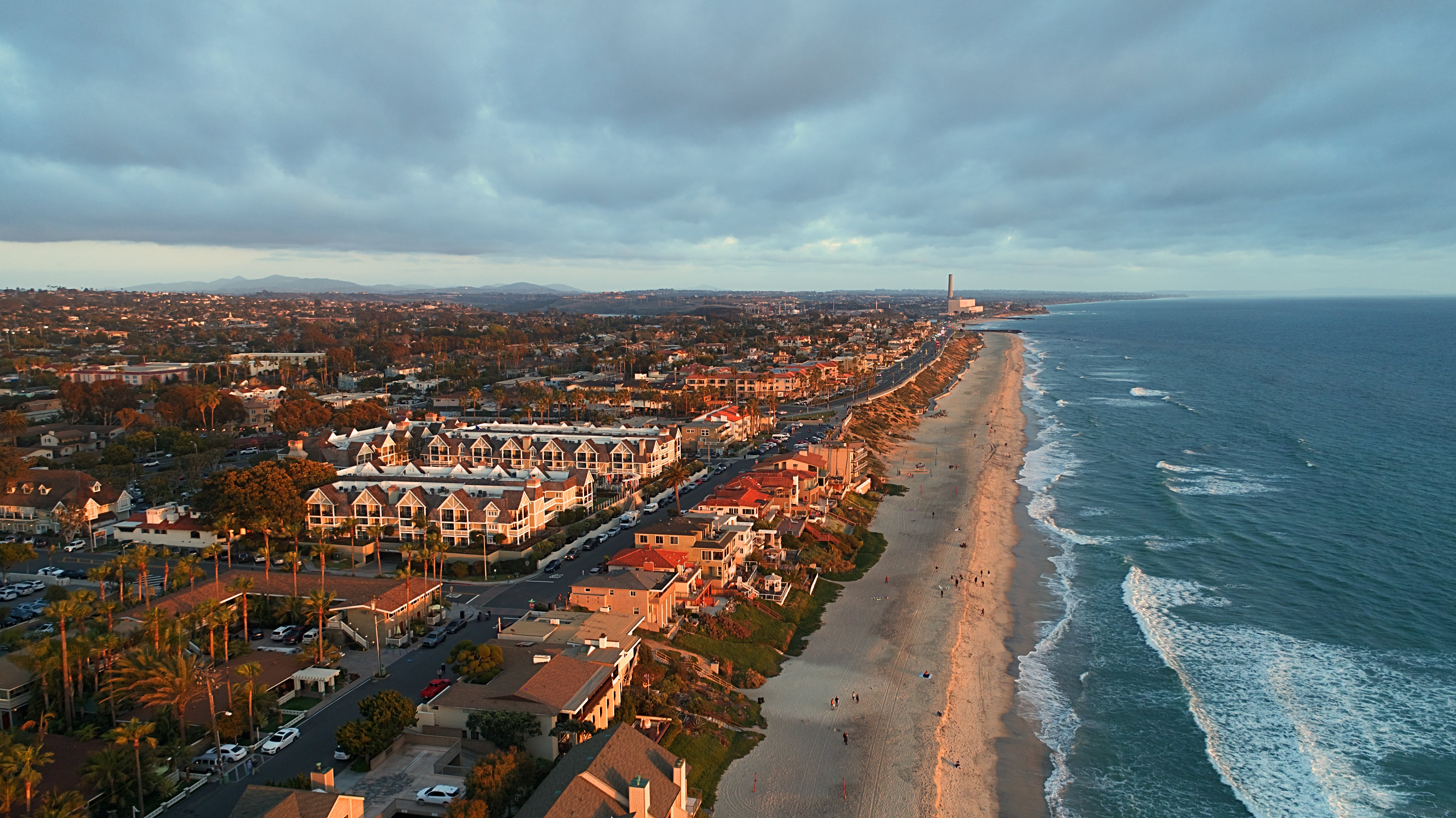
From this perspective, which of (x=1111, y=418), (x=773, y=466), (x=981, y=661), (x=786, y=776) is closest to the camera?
(x=786, y=776)

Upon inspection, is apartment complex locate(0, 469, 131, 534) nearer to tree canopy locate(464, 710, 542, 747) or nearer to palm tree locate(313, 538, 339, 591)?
palm tree locate(313, 538, 339, 591)

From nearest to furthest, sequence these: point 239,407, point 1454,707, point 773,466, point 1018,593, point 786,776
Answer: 1. point 786,776
2. point 1454,707
3. point 1018,593
4. point 773,466
5. point 239,407

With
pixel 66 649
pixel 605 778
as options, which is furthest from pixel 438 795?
pixel 66 649

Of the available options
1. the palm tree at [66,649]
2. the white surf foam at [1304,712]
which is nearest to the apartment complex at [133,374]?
the palm tree at [66,649]

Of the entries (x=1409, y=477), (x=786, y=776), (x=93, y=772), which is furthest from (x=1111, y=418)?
(x=93, y=772)

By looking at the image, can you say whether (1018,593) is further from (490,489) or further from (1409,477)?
(1409,477)

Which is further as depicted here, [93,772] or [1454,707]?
[1454,707]
